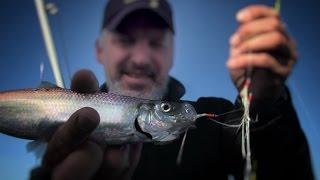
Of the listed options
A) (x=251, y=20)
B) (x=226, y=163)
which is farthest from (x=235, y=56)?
(x=226, y=163)

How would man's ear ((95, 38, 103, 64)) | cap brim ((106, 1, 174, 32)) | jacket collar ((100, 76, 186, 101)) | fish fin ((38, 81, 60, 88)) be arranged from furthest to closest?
man's ear ((95, 38, 103, 64))
cap brim ((106, 1, 174, 32))
jacket collar ((100, 76, 186, 101))
fish fin ((38, 81, 60, 88))

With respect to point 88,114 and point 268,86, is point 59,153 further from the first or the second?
point 268,86

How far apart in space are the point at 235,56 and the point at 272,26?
0.19 feet

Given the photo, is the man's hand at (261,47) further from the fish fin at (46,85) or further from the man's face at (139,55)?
the man's face at (139,55)

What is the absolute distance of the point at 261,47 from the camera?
465 mm

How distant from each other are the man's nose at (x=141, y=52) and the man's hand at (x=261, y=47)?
641 millimetres

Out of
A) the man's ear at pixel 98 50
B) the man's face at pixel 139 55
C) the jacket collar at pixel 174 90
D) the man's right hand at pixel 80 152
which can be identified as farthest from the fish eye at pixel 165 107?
the man's ear at pixel 98 50

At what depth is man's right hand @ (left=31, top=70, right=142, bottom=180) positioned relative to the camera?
0.57 m

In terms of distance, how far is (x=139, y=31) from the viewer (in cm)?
115

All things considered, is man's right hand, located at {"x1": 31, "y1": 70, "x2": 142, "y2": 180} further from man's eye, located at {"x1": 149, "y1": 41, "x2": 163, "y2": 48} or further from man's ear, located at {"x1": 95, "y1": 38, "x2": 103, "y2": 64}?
man's ear, located at {"x1": 95, "y1": 38, "x2": 103, "y2": 64}

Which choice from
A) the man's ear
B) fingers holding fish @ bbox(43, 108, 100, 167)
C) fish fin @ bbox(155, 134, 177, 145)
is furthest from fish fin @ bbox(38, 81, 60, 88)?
the man's ear

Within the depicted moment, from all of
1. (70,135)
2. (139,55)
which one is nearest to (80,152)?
(70,135)

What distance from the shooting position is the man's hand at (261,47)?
44 cm

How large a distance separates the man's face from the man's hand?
0.60 m
